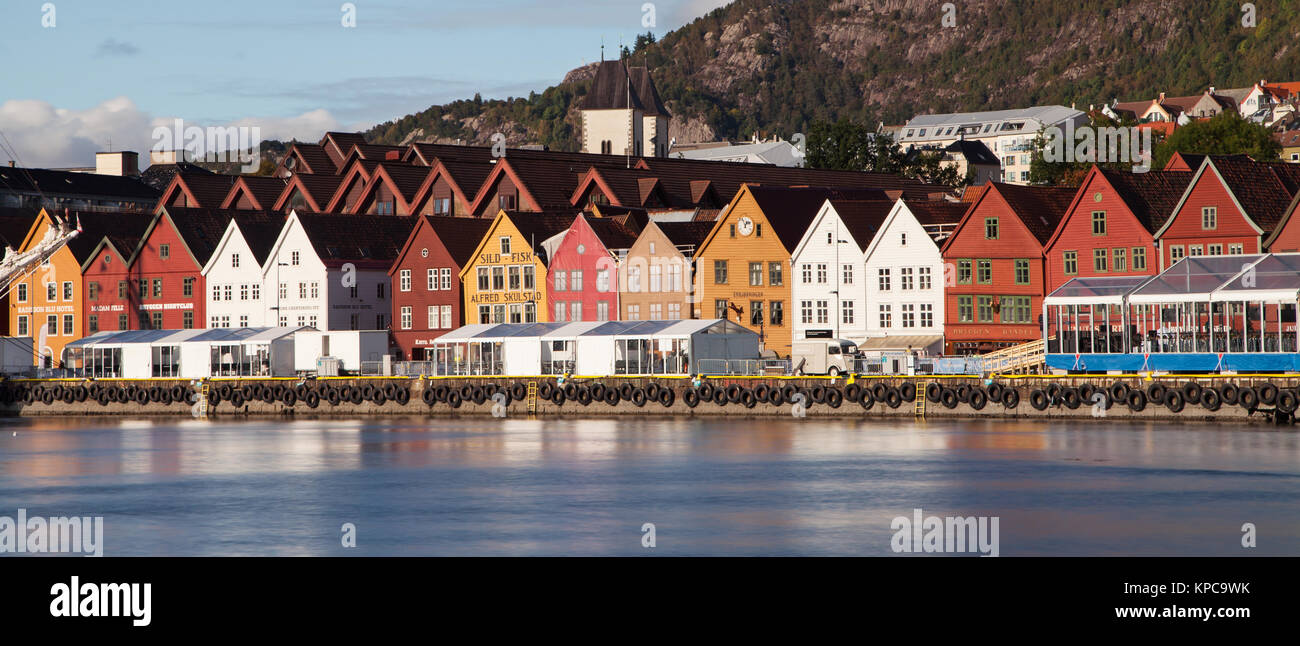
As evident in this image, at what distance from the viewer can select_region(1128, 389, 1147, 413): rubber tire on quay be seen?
67.8 metres

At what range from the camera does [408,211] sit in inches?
4843

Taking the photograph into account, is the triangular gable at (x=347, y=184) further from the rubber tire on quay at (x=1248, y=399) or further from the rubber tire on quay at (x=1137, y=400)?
the rubber tire on quay at (x=1248, y=399)

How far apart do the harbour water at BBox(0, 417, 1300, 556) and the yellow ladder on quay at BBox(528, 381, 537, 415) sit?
9784 millimetres

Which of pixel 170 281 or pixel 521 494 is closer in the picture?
pixel 521 494

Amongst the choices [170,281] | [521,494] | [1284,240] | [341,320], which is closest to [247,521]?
[521,494]

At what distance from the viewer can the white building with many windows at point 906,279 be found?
292ft

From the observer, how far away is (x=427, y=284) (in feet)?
346

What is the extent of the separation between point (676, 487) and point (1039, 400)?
24.9 metres

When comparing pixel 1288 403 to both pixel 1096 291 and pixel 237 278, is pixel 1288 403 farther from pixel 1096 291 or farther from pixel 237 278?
pixel 237 278

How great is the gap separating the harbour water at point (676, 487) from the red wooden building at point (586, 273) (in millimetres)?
24117

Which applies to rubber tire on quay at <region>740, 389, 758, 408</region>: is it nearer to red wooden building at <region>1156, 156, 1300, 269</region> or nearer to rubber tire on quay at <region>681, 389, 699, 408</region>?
rubber tire on quay at <region>681, 389, 699, 408</region>
